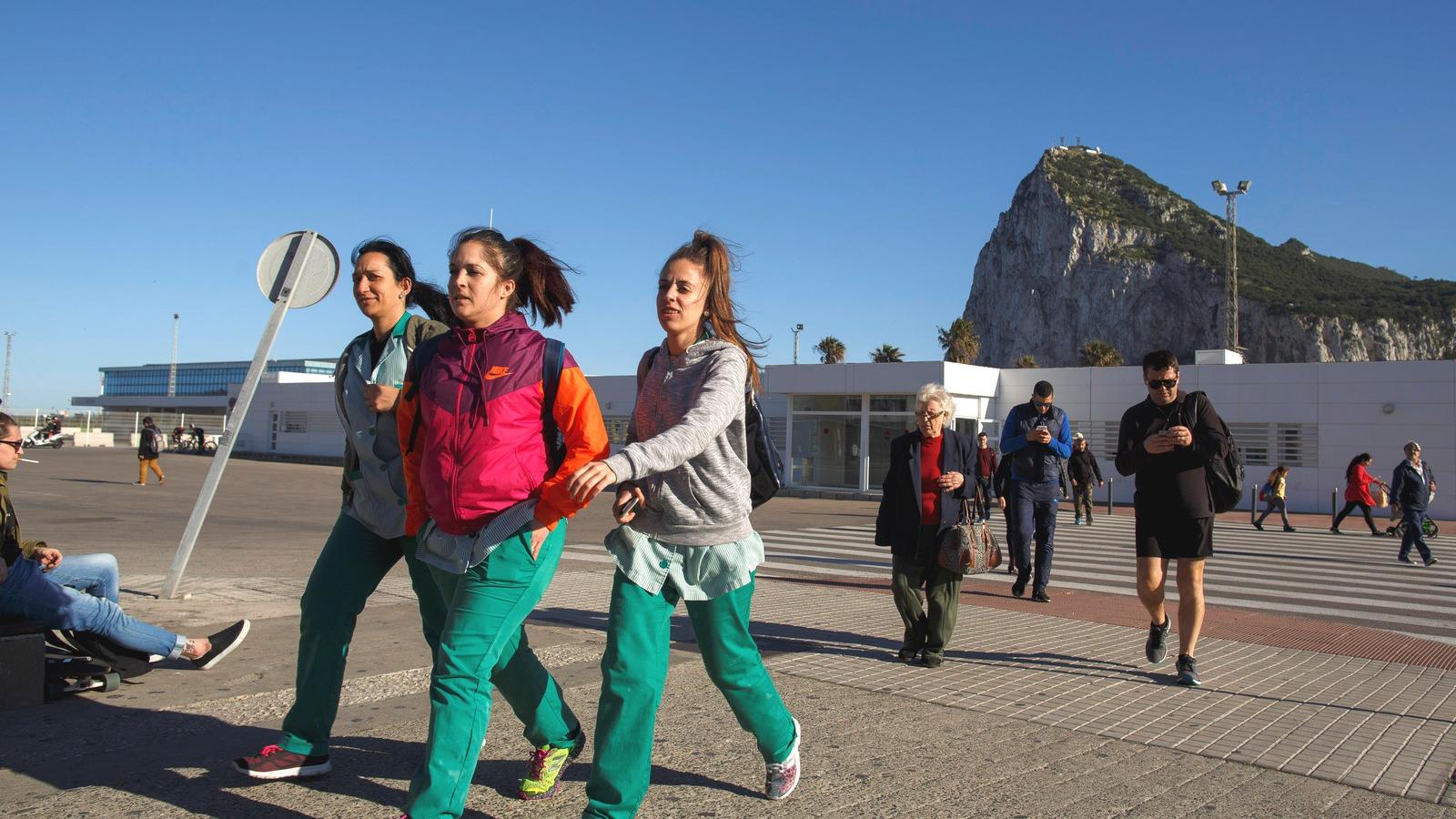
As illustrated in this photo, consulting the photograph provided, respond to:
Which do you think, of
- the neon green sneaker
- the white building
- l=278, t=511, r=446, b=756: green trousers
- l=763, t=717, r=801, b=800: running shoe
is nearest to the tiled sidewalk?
l=763, t=717, r=801, b=800: running shoe

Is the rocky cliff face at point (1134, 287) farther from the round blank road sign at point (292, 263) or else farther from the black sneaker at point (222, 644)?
the black sneaker at point (222, 644)

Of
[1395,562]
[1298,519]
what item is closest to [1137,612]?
[1395,562]

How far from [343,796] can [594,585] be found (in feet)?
18.3

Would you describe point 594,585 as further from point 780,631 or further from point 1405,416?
point 1405,416

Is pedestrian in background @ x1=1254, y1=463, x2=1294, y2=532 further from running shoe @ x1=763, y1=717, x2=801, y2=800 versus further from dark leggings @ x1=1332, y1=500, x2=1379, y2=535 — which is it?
running shoe @ x1=763, y1=717, x2=801, y2=800

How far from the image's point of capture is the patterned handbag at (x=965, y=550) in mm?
5816

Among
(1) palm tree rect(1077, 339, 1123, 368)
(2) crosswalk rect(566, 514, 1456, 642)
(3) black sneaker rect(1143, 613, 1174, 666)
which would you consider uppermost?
(1) palm tree rect(1077, 339, 1123, 368)

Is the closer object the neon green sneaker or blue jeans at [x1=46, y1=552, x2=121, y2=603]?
the neon green sneaker

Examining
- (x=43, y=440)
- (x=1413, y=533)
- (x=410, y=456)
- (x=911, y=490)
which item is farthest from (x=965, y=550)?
(x=43, y=440)

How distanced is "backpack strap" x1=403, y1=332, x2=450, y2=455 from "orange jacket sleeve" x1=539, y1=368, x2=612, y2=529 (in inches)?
17.7

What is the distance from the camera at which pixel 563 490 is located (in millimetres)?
2912

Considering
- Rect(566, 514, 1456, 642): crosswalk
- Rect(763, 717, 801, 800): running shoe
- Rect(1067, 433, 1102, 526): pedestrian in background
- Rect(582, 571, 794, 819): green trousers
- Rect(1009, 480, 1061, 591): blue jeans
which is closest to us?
Rect(582, 571, 794, 819): green trousers

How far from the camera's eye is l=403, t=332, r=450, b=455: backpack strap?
3.26 meters

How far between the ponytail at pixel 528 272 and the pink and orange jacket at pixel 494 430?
0.27 metres
